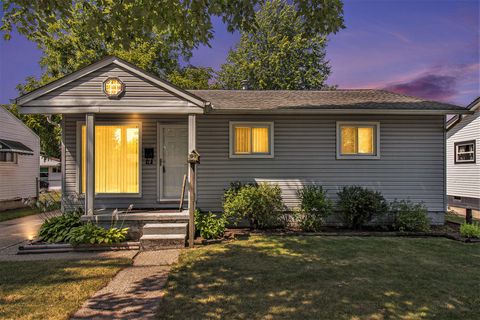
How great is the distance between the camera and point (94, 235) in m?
6.07

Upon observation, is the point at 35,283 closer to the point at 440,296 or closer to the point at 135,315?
the point at 135,315

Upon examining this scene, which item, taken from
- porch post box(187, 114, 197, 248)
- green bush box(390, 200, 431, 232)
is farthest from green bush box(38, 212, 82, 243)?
green bush box(390, 200, 431, 232)

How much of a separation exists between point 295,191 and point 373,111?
10.5 ft

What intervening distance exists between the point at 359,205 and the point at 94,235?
263 inches

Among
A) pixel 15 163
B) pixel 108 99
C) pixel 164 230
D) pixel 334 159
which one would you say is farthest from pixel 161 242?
pixel 15 163

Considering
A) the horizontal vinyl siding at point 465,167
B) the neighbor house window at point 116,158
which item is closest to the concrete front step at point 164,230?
the neighbor house window at point 116,158

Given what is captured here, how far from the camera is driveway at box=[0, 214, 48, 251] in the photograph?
6.86 metres

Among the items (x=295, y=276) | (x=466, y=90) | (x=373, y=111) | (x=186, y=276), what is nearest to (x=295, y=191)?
(x=373, y=111)

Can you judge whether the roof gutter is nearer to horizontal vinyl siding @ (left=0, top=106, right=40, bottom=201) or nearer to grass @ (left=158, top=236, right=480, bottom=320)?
grass @ (left=158, top=236, right=480, bottom=320)

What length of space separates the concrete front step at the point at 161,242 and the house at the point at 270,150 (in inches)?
74.5

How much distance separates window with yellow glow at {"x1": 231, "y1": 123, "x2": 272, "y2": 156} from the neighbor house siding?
0.24 metres

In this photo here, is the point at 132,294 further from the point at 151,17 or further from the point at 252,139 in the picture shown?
the point at 151,17

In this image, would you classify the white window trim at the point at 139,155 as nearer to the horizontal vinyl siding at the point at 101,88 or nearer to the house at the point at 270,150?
the house at the point at 270,150

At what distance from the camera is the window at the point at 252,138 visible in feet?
26.6
